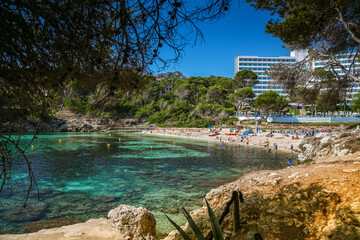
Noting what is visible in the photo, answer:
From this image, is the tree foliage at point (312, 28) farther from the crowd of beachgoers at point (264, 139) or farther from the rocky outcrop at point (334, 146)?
the crowd of beachgoers at point (264, 139)

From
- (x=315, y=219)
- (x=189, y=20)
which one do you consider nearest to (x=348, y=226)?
(x=315, y=219)

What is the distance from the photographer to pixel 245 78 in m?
75.4

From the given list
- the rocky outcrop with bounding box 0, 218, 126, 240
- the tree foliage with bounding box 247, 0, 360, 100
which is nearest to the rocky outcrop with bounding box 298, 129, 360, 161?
the tree foliage with bounding box 247, 0, 360, 100

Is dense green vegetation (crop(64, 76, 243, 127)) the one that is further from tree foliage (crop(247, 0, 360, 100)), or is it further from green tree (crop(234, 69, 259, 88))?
tree foliage (crop(247, 0, 360, 100))

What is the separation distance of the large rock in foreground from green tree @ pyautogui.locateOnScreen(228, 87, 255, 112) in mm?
57493

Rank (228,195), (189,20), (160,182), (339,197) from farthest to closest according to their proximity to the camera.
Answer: (160,182)
(228,195)
(339,197)
(189,20)

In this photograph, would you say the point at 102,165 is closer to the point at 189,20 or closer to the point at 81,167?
the point at 81,167

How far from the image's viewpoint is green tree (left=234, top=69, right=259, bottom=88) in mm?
73562

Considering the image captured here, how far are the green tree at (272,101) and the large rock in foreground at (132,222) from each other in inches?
2033

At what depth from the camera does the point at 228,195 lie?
19.9ft

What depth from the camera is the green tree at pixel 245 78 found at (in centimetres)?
7356

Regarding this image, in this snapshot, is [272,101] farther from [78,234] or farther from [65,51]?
[65,51]

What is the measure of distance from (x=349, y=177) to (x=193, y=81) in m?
73.2

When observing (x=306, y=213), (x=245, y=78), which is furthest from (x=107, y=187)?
(x=245, y=78)
